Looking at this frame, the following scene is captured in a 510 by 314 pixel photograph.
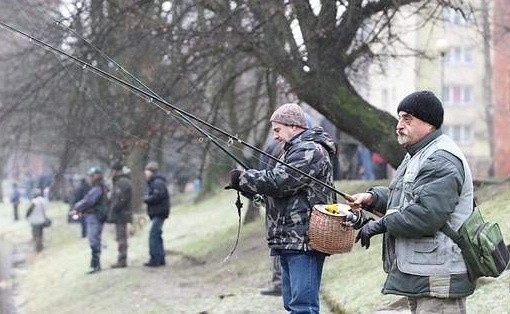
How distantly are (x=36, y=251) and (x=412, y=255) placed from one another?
72.9 feet

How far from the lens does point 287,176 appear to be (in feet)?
22.7

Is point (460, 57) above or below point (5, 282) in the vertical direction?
above

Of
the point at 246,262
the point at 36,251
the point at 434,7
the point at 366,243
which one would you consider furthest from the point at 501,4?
the point at 366,243

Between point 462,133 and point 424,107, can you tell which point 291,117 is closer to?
point 424,107

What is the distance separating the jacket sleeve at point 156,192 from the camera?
16297 millimetres

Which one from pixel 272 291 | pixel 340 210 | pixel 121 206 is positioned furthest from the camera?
pixel 121 206

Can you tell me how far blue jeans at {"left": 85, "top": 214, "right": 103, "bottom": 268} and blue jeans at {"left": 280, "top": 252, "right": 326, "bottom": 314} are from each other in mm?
10797

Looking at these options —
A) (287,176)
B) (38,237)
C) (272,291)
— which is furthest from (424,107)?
(38,237)

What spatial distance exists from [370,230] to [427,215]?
0.48 meters

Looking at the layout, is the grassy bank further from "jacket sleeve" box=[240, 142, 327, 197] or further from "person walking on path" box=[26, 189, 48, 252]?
"jacket sleeve" box=[240, 142, 327, 197]

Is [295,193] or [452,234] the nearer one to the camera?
[452,234]

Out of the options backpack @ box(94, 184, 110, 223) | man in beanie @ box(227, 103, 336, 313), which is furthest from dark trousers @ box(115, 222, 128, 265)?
man in beanie @ box(227, 103, 336, 313)

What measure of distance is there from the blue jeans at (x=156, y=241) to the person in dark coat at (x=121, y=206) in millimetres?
588

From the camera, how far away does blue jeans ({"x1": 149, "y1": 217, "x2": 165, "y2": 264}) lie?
16.4 m
